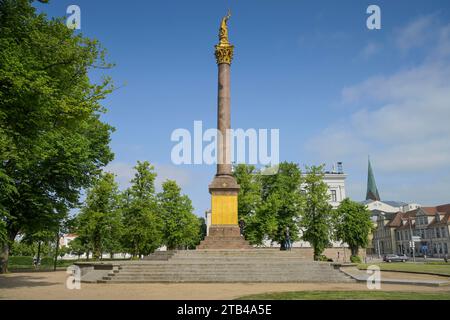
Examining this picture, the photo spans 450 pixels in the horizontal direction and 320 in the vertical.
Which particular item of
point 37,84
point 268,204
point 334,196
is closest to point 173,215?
point 268,204

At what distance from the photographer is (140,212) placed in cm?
4425

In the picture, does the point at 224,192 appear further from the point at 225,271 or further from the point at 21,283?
the point at 21,283

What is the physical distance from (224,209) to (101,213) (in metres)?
18.0

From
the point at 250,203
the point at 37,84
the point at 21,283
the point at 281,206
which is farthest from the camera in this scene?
the point at 250,203

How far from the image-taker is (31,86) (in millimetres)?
13430

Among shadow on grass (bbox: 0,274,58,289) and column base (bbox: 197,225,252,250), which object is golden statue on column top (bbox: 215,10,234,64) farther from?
shadow on grass (bbox: 0,274,58,289)

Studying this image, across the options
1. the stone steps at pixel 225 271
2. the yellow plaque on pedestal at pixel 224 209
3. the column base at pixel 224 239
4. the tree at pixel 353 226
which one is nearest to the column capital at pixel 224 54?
the yellow plaque on pedestal at pixel 224 209

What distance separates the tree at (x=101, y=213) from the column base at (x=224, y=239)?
17188 mm

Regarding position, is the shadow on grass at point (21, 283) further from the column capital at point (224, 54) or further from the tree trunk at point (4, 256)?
the column capital at point (224, 54)

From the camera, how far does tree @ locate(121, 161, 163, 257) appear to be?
144ft

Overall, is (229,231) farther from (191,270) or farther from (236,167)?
(236,167)

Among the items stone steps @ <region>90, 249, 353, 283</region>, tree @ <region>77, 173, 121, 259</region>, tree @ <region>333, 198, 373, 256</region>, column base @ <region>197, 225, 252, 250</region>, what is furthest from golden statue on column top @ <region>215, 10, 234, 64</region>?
tree @ <region>333, 198, 373, 256</region>

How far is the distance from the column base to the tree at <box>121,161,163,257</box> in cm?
1735
